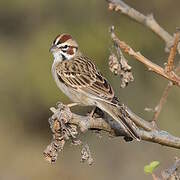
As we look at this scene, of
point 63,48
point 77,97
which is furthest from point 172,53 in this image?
point 63,48

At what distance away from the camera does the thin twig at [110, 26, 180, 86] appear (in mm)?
2908

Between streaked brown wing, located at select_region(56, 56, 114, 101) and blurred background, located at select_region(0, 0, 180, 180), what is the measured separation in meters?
6.44

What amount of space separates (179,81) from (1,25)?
1414 centimetres

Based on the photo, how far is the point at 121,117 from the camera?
4.36m

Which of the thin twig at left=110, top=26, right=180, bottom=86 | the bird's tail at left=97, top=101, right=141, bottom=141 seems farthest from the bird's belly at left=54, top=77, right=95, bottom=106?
the thin twig at left=110, top=26, right=180, bottom=86

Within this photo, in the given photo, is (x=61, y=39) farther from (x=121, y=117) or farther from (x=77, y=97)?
(x=121, y=117)

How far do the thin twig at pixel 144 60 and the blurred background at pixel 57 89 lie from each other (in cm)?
908

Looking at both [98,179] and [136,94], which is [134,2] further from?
[98,179]

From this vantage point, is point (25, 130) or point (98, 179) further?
point (25, 130)

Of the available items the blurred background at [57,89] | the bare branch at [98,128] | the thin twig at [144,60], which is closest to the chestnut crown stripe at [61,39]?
the bare branch at [98,128]

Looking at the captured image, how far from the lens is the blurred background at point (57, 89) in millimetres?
13367

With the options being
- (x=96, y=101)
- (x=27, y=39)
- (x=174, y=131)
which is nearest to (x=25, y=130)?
(x=27, y=39)

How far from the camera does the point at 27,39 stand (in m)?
17.1

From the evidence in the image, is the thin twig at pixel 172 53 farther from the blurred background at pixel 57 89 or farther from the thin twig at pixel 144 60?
the blurred background at pixel 57 89
